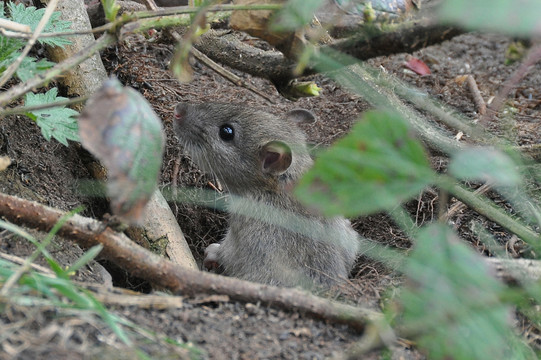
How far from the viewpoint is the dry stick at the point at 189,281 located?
2.19 meters

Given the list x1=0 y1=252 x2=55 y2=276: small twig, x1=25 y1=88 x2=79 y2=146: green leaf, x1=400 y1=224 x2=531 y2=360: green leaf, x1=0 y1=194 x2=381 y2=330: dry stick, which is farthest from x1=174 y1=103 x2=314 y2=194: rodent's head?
x1=400 y1=224 x2=531 y2=360: green leaf

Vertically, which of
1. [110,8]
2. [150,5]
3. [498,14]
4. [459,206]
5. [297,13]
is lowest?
[459,206]

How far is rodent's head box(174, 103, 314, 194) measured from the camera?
405 cm

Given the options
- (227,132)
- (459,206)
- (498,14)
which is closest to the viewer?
(498,14)

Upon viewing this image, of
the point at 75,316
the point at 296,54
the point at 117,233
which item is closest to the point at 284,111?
the point at 296,54

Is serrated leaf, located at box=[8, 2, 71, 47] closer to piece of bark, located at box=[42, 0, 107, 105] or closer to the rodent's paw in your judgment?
piece of bark, located at box=[42, 0, 107, 105]

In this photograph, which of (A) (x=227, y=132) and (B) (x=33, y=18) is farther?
(A) (x=227, y=132)

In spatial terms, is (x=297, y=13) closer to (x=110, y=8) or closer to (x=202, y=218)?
(x=110, y=8)

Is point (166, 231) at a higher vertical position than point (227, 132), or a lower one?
lower

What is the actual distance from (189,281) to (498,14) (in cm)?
148

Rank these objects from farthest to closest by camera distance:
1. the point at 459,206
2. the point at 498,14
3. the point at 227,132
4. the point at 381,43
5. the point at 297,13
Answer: the point at 227,132
the point at 459,206
the point at 381,43
the point at 297,13
the point at 498,14

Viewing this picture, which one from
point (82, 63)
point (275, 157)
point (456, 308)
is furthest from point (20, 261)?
point (275, 157)

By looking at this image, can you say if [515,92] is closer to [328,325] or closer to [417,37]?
[417,37]

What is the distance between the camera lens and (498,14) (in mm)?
1153
